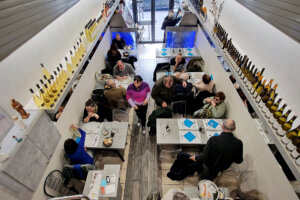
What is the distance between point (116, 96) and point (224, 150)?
3024 millimetres

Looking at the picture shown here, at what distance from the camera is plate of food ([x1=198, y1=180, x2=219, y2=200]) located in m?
2.63

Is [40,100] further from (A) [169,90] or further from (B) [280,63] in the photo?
(B) [280,63]

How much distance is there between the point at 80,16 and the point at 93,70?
157 cm

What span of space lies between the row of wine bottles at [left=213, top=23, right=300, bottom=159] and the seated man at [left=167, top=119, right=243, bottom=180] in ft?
1.96

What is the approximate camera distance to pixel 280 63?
9.08ft

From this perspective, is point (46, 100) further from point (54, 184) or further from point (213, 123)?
point (213, 123)

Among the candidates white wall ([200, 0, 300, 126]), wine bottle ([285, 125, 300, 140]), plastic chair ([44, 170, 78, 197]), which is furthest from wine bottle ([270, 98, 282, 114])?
plastic chair ([44, 170, 78, 197])

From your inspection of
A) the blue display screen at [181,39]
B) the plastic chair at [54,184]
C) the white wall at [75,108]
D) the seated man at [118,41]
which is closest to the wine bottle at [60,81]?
the white wall at [75,108]

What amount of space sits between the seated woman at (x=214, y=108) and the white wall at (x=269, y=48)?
43.3 inches

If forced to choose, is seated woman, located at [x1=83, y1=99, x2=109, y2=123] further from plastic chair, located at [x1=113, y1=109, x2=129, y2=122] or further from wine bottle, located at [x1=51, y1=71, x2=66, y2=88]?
wine bottle, located at [x1=51, y1=71, x2=66, y2=88]

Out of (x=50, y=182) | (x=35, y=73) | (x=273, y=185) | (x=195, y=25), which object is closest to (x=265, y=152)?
(x=273, y=185)

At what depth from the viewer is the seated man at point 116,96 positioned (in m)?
4.65

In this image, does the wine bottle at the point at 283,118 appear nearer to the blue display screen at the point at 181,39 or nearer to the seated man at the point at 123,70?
the seated man at the point at 123,70

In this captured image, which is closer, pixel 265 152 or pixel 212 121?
pixel 265 152
